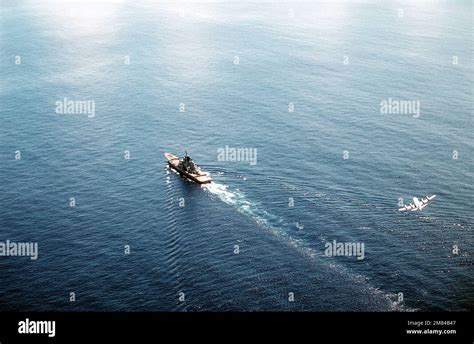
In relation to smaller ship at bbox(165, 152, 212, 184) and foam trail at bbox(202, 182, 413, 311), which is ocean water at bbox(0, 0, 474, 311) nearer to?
foam trail at bbox(202, 182, 413, 311)

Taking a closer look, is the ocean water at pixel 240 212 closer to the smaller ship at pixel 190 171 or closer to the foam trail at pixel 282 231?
the foam trail at pixel 282 231

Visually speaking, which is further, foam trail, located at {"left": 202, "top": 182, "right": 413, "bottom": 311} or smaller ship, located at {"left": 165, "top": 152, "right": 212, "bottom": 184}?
smaller ship, located at {"left": 165, "top": 152, "right": 212, "bottom": 184}

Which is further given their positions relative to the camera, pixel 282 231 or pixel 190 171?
pixel 190 171

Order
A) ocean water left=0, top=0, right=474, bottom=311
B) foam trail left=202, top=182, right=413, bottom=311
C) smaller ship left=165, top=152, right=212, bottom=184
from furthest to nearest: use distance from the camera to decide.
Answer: smaller ship left=165, top=152, right=212, bottom=184
ocean water left=0, top=0, right=474, bottom=311
foam trail left=202, top=182, right=413, bottom=311

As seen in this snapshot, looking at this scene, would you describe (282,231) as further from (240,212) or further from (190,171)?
(190,171)

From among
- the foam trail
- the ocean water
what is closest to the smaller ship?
the foam trail

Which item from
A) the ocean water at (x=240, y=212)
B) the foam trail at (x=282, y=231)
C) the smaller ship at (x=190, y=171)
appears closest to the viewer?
the foam trail at (x=282, y=231)

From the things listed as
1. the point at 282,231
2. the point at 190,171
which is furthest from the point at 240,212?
the point at 190,171

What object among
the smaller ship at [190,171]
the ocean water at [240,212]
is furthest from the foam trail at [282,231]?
the smaller ship at [190,171]

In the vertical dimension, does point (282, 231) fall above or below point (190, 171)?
below

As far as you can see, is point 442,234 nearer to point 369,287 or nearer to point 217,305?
point 369,287

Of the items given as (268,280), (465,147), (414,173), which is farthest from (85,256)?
(465,147)
